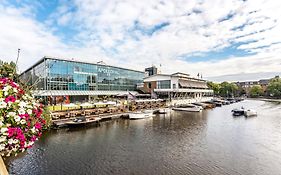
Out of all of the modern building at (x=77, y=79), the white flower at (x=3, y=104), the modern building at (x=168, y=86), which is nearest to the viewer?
the white flower at (x=3, y=104)

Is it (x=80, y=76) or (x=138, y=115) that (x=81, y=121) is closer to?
(x=138, y=115)

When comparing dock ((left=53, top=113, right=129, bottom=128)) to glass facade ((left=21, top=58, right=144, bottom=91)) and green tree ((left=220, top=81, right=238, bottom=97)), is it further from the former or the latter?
green tree ((left=220, top=81, right=238, bottom=97))

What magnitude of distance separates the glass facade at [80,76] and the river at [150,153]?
54.2 ft

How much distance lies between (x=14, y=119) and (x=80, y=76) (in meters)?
42.9

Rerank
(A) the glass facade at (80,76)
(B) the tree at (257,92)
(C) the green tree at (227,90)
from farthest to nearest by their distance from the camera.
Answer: (B) the tree at (257,92) → (C) the green tree at (227,90) → (A) the glass facade at (80,76)

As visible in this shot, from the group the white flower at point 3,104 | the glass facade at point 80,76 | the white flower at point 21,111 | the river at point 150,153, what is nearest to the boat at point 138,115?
the river at point 150,153

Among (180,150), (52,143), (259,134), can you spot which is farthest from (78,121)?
(259,134)

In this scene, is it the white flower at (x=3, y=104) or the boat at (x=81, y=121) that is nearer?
the white flower at (x=3, y=104)

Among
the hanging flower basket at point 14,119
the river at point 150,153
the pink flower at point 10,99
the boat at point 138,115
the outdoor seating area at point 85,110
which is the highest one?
the pink flower at point 10,99

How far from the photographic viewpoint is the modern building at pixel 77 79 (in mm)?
39875

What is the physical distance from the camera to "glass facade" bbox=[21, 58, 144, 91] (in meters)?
40.2

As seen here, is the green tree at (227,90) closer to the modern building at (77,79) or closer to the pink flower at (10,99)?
the modern building at (77,79)

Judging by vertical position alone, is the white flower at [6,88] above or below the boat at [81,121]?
above

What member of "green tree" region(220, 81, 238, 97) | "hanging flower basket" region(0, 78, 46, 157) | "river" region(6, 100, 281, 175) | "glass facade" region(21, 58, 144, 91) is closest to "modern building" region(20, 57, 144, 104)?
"glass facade" region(21, 58, 144, 91)
